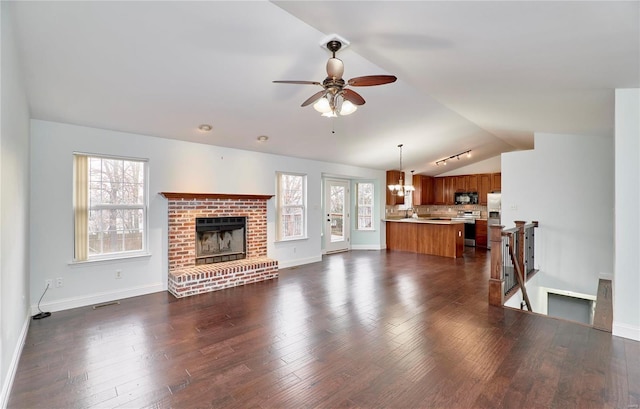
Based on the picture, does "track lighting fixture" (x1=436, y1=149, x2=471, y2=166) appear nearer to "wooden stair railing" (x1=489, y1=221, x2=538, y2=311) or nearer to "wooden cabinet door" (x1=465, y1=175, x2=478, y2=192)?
"wooden cabinet door" (x1=465, y1=175, x2=478, y2=192)

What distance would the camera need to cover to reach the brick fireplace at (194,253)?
172 inches

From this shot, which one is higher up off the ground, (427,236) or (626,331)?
(427,236)

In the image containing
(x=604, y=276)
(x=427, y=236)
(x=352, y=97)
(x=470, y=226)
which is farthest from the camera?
(x=470, y=226)

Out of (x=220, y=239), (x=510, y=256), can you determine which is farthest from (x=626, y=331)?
(x=220, y=239)

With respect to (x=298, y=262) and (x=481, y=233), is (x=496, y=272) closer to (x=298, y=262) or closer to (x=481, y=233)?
(x=298, y=262)

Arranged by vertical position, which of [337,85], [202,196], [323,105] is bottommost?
[202,196]

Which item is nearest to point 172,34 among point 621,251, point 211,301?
point 211,301

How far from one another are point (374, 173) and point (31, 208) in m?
6.93

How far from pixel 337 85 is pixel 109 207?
3606 mm

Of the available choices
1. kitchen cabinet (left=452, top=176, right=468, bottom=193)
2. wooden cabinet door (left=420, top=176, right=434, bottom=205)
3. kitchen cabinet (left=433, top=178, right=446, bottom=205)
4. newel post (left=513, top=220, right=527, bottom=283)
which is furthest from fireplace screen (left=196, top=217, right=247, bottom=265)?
kitchen cabinet (left=452, top=176, right=468, bottom=193)

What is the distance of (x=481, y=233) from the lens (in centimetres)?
859

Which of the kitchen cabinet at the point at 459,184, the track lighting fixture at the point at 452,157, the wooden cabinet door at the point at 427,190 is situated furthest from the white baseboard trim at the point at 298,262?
the kitchen cabinet at the point at 459,184

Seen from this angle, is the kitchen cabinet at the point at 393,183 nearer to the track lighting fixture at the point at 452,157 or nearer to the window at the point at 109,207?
the track lighting fixture at the point at 452,157

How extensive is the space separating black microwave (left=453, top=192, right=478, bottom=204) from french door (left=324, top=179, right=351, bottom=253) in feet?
12.8
